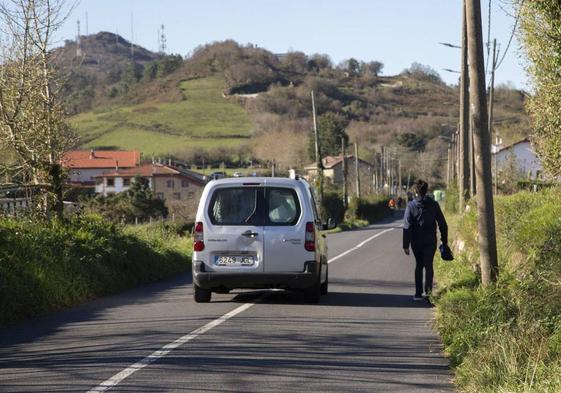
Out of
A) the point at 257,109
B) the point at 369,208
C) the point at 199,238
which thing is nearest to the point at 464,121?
the point at 199,238

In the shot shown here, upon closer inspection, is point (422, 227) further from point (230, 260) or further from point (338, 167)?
point (338, 167)

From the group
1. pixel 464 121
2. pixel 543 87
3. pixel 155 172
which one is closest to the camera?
pixel 543 87

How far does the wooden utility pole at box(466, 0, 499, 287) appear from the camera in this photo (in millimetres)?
14672

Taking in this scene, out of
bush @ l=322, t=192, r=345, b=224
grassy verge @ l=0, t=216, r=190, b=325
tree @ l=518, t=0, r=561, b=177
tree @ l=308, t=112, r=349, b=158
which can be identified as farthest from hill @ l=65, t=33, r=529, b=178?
grassy verge @ l=0, t=216, r=190, b=325

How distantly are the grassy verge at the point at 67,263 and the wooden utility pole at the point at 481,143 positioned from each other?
641cm

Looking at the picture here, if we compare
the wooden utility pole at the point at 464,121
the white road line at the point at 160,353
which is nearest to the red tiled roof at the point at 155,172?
the wooden utility pole at the point at 464,121

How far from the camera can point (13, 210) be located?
63.4 ft

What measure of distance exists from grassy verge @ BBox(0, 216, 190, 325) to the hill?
288 ft

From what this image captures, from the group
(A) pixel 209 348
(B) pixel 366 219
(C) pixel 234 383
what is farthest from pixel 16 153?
(B) pixel 366 219

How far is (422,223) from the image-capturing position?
52.0 feet

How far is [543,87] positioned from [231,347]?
1556 cm

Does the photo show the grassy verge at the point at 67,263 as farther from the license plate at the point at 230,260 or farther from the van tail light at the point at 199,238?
the license plate at the point at 230,260

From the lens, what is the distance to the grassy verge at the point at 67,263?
1420cm

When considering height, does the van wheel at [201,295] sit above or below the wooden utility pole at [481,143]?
below
